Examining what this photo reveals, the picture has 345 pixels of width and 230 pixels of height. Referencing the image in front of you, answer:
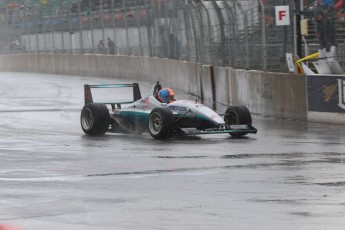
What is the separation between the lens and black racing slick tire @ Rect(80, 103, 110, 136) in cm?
1814

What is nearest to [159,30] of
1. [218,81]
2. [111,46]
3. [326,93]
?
[111,46]

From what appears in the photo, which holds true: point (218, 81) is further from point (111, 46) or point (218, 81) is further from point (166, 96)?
point (111, 46)

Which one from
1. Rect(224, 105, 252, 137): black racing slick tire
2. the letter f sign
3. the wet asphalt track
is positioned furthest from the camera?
→ the letter f sign

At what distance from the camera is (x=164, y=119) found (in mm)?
16719

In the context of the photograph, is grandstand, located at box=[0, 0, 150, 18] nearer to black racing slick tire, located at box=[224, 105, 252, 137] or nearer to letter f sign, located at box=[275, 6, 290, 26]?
letter f sign, located at box=[275, 6, 290, 26]

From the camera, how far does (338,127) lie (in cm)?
1953

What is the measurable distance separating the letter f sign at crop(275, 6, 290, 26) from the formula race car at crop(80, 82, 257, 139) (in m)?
5.53

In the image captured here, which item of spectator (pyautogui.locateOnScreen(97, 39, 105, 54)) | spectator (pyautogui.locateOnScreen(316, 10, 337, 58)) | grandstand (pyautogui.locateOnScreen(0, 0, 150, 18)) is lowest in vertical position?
spectator (pyautogui.locateOnScreen(97, 39, 105, 54))

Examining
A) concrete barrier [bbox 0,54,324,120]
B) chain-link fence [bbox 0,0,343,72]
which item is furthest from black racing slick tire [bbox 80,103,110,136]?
chain-link fence [bbox 0,0,343,72]

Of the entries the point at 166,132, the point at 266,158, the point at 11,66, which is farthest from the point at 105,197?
the point at 11,66

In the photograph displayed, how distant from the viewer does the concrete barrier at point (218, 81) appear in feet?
71.6

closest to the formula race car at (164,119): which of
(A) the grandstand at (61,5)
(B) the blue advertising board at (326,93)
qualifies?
(B) the blue advertising board at (326,93)

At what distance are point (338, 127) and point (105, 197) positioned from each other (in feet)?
34.7

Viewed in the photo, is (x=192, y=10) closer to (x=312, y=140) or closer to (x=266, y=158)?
(x=312, y=140)
